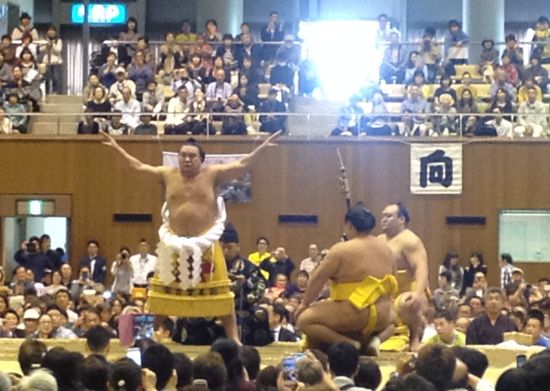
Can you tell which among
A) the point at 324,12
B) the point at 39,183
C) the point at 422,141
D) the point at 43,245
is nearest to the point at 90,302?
the point at 43,245

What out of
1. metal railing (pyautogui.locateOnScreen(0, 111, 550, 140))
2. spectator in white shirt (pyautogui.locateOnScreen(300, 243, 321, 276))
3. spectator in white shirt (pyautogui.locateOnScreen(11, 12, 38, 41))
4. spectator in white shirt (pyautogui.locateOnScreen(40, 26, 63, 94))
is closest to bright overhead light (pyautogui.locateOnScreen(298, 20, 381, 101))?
metal railing (pyautogui.locateOnScreen(0, 111, 550, 140))

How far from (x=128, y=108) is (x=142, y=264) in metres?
2.06

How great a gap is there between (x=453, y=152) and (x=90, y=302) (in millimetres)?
4769

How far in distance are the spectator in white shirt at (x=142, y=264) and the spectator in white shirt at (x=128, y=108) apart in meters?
1.62

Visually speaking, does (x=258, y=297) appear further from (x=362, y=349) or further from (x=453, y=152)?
(x=453, y=152)

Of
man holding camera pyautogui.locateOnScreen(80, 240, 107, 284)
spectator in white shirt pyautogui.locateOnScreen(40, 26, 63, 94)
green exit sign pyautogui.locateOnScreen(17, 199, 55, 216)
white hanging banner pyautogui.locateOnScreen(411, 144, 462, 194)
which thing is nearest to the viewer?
man holding camera pyautogui.locateOnScreen(80, 240, 107, 284)

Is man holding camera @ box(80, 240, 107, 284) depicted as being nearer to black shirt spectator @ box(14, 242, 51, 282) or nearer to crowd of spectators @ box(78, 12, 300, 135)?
black shirt spectator @ box(14, 242, 51, 282)

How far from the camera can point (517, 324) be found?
343 inches

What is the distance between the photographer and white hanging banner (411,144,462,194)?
565 inches

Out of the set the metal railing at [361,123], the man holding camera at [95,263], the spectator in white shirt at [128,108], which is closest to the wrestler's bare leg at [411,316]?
the man holding camera at [95,263]

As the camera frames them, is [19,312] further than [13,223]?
No

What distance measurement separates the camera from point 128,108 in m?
14.6

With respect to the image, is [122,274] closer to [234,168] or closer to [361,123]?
[361,123]

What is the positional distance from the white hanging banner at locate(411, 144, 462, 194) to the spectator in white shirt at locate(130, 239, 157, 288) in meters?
3.00
